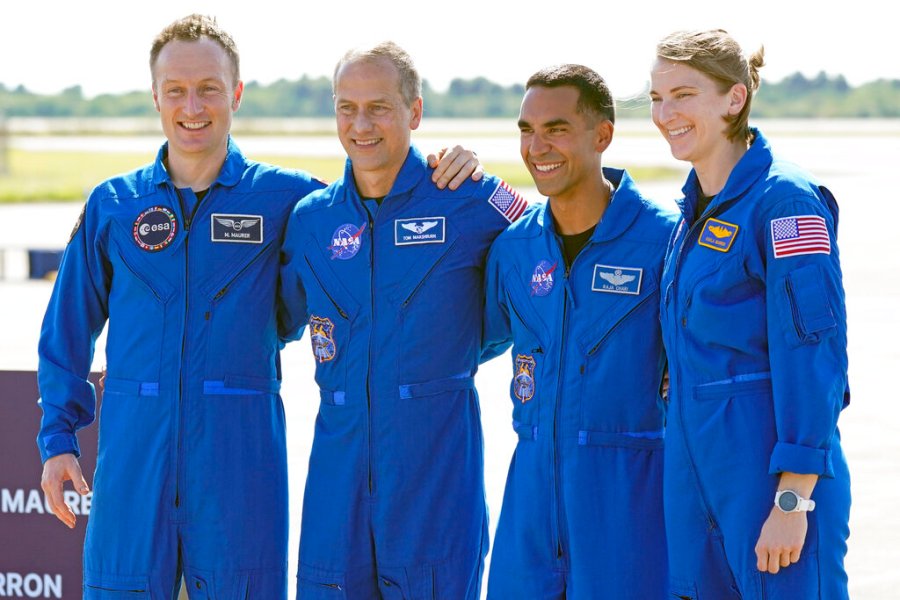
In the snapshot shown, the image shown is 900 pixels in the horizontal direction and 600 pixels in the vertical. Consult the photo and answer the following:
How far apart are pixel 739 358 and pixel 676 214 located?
0.76m

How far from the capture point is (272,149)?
5238cm

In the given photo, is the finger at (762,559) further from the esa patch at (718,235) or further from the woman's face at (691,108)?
the woman's face at (691,108)

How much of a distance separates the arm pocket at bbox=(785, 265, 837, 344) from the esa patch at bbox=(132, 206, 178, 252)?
204 cm

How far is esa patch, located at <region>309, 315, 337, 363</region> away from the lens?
4.18m

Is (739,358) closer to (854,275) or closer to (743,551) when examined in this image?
(743,551)

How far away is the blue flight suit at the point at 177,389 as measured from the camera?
4.14m

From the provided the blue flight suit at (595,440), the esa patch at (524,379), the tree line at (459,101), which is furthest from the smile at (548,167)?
the tree line at (459,101)

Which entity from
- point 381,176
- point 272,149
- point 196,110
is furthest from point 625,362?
point 272,149

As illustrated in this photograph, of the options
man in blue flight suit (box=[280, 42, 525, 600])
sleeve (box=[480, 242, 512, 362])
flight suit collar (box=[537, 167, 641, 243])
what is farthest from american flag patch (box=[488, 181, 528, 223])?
flight suit collar (box=[537, 167, 641, 243])

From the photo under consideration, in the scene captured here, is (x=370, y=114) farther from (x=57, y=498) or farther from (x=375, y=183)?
(x=57, y=498)

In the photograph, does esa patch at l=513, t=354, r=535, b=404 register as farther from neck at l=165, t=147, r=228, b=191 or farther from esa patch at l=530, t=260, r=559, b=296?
neck at l=165, t=147, r=228, b=191

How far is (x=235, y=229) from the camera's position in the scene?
167 inches

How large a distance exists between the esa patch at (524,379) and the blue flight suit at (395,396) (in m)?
0.29

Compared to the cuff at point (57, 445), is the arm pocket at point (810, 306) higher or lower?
higher
